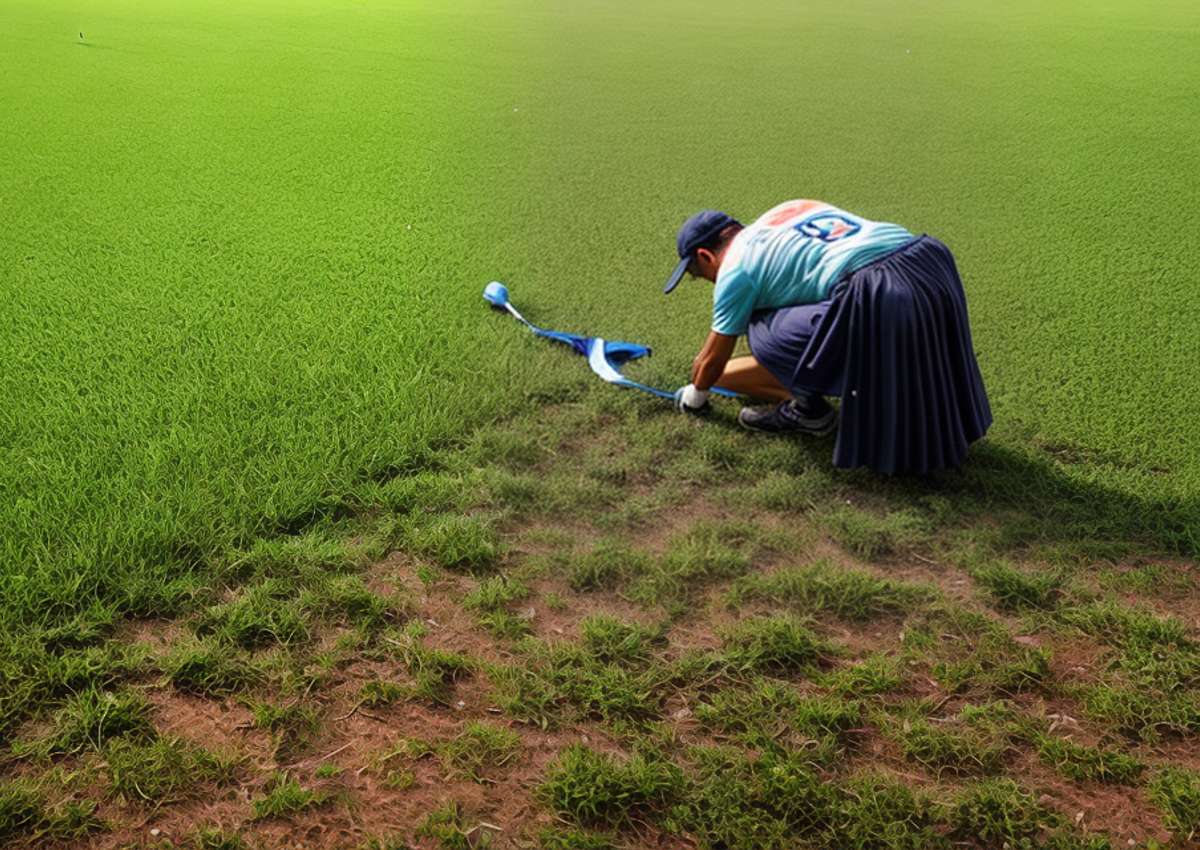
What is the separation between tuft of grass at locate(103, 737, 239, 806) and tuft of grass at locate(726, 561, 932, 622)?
1.11m

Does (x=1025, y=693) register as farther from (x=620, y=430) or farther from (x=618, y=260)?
(x=618, y=260)

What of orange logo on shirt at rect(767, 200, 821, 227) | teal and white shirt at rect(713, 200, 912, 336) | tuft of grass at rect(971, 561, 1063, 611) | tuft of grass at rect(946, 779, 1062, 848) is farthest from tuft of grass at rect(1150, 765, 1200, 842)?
A: orange logo on shirt at rect(767, 200, 821, 227)

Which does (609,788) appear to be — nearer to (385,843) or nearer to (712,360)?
(385,843)

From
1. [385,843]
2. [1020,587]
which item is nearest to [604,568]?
[385,843]

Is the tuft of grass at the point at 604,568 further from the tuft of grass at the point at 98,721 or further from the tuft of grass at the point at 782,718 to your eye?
the tuft of grass at the point at 98,721

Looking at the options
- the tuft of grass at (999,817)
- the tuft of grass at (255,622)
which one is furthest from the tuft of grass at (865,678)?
the tuft of grass at (255,622)

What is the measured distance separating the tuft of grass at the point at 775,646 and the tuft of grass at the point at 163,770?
39.8 inches

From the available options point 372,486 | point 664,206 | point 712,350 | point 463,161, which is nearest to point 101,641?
point 372,486

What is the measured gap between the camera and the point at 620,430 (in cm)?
296

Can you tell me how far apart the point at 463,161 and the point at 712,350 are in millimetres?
2589

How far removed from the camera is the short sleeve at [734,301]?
275 cm

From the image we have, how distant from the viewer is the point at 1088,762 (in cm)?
191

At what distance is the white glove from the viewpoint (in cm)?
298

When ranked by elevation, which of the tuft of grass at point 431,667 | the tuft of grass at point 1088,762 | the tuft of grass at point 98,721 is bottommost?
the tuft of grass at point 98,721
